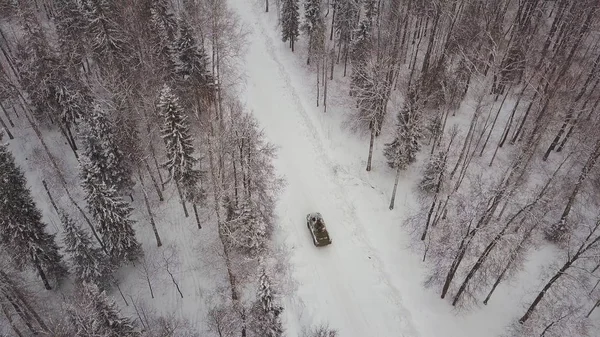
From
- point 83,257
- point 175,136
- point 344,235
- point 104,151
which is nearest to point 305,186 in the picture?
point 344,235

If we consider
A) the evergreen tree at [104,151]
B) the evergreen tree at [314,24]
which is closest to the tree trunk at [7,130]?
the evergreen tree at [104,151]

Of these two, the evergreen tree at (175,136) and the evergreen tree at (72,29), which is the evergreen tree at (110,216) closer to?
the evergreen tree at (175,136)

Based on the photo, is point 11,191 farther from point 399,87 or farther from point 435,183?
point 399,87

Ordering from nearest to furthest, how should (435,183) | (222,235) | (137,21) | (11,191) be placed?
(222,235) → (11,191) → (435,183) → (137,21)

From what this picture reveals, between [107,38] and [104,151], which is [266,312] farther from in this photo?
[107,38]

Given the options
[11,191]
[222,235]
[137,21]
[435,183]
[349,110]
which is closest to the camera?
[222,235]

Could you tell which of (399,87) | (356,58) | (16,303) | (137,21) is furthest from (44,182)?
(399,87)
